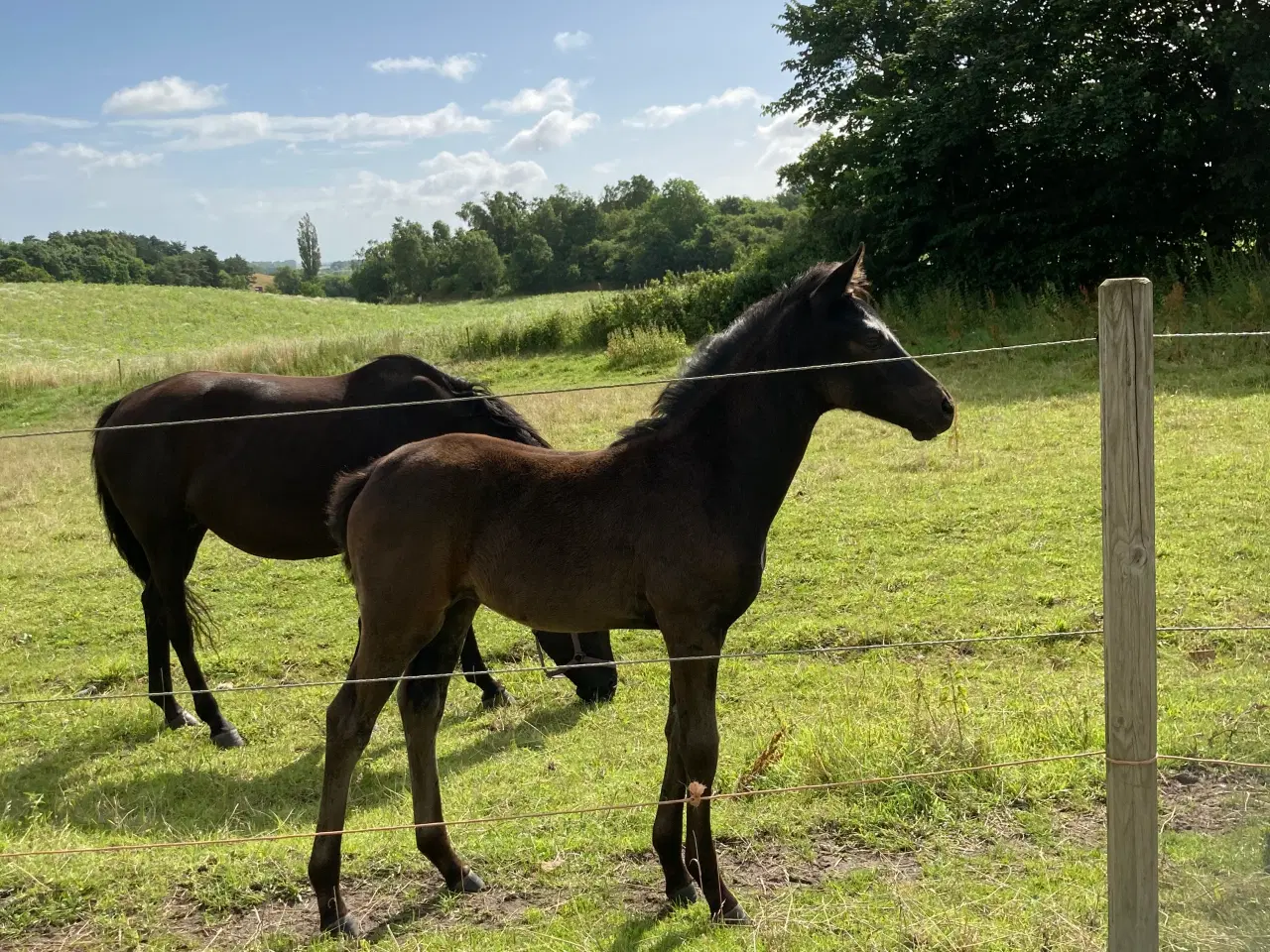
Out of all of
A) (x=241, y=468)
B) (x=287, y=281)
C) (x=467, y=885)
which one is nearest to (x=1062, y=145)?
(x=241, y=468)

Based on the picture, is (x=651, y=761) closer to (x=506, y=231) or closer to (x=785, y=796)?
(x=785, y=796)

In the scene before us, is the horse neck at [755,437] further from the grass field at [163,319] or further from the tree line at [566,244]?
the tree line at [566,244]

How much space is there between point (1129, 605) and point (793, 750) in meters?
2.63

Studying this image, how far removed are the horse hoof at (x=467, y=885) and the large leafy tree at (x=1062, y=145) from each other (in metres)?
17.6

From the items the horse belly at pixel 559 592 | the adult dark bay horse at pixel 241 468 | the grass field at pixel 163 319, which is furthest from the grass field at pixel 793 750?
the grass field at pixel 163 319

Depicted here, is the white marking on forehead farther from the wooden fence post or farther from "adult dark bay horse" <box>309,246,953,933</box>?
the wooden fence post

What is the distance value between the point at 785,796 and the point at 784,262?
20397 mm

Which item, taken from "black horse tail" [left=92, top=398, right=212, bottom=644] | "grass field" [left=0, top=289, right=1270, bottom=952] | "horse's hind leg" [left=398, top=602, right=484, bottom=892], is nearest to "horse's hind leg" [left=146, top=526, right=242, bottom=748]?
"black horse tail" [left=92, top=398, right=212, bottom=644]

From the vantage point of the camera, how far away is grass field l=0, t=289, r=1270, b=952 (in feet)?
12.8

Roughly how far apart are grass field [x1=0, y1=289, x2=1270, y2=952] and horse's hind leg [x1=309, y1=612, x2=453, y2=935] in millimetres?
172

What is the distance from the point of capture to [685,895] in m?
4.04

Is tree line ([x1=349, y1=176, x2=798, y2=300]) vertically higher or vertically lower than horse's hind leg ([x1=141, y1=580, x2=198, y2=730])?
higher

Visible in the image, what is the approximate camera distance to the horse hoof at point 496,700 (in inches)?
270

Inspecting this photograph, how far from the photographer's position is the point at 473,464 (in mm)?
4066
